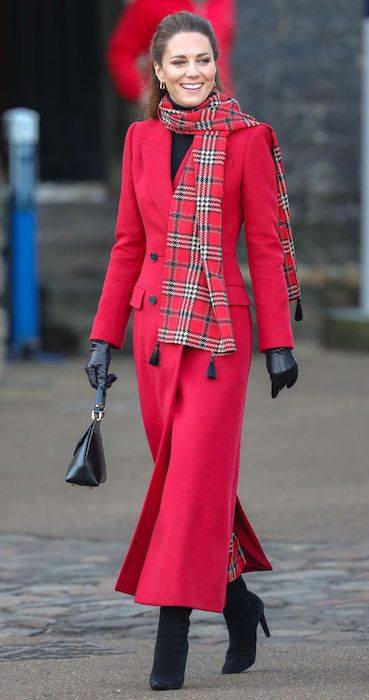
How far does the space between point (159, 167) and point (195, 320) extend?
436 mm

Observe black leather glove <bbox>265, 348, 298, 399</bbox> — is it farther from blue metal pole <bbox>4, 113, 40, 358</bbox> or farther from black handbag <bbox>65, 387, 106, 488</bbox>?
blue metal pole <bbox>4, 113, 40, 358</bbox>

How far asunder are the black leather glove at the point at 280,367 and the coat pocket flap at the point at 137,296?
37 cm

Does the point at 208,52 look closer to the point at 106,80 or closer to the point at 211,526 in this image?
the point at 211,526

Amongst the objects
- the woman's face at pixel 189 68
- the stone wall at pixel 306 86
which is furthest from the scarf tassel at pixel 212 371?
the stone wall at pixel 306 86

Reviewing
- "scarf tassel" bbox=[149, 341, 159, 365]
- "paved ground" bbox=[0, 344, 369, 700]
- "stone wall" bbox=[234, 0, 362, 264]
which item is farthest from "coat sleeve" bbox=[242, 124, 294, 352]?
"stone wall" bbox=[234, 0, 362, 264]

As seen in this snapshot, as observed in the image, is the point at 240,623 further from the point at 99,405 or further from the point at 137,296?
the point at 137,296

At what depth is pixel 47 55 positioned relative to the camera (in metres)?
16.0

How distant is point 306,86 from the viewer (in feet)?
43.0

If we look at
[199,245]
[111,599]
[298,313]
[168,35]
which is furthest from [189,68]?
[111,599]

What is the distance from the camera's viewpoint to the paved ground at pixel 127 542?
4766 millimetres

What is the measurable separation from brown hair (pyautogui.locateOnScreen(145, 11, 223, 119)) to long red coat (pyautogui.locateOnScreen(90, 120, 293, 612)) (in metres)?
0.08

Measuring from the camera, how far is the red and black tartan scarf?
4.58 meters

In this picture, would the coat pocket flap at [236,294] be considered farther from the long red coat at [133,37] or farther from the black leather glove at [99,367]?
the long red coat at [133,37]

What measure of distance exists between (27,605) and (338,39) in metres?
8.21
